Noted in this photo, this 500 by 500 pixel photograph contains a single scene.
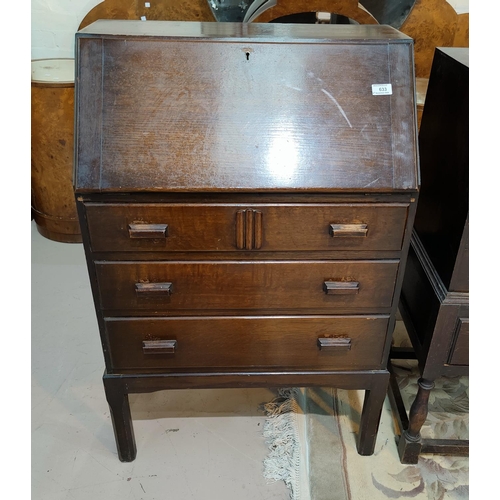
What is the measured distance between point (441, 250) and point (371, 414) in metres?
0.58

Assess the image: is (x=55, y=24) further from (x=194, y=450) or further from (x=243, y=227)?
(x=194, y=450)

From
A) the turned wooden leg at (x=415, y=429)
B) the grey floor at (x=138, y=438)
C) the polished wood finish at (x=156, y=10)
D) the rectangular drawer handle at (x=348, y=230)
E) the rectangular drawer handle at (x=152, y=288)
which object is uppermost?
the polished wood finish at (x=156, y=10)

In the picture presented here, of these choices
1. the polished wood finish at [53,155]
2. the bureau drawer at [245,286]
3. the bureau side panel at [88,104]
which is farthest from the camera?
the polished wood finish at [53,155]

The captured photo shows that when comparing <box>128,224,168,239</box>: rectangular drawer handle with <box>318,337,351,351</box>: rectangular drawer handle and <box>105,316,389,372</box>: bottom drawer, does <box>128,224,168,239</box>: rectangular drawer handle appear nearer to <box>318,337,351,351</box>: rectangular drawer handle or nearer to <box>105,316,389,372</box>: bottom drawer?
<box>105,316,389,372</box>: bottom drawer

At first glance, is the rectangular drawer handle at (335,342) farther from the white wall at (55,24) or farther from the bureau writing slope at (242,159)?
the white wall at (55,24)

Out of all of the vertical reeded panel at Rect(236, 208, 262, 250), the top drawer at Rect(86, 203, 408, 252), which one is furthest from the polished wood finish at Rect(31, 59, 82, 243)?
the vertical reeded panel at Rect(236, 208, 262, 250)

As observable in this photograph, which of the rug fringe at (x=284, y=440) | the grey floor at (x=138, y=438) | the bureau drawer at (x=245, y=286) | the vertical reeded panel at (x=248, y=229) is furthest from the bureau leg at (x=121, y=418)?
the vertical reeded panel at (x=248, y=229)

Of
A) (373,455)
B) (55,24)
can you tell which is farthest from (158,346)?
(55,24)

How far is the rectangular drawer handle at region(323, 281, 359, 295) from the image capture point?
4.36 ft

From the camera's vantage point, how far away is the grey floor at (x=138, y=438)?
5.22ft

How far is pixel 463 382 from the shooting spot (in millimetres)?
1992

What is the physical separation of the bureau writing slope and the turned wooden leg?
0.44 m

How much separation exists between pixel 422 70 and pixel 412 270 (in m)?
1.50

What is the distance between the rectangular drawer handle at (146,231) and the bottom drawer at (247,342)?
28 centimetres
